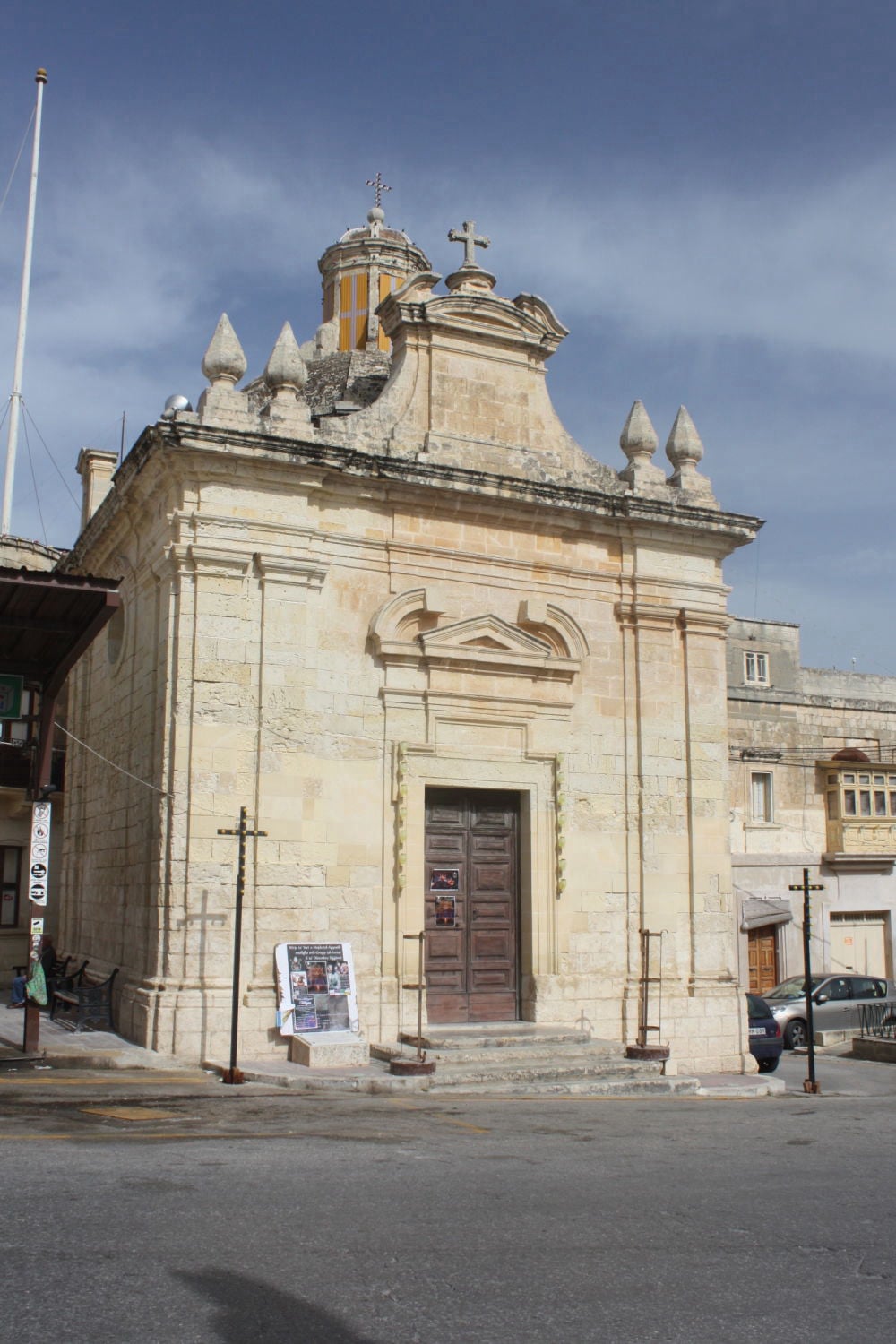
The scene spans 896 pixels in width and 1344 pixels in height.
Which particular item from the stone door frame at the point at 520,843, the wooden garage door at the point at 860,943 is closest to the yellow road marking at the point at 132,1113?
the stone door frame at the point at 520,843

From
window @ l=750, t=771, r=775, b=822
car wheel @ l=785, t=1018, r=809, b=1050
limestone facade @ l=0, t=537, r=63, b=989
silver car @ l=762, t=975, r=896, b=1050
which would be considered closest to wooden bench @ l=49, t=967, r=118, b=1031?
limestone facade @ l=0, t=537, r=63, b=989

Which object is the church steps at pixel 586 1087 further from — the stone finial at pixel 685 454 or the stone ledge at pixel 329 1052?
the stone finial at pixel 685 454

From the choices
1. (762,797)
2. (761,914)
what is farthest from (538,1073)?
(762,797)

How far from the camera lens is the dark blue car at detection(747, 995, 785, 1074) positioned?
17.8m

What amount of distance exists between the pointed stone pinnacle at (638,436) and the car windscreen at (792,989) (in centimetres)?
1102

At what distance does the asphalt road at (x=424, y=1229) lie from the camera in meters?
4.85

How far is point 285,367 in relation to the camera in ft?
47.6

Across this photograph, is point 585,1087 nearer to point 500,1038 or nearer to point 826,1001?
point 500,1038

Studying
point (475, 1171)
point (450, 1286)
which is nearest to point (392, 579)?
point (475, 1171)

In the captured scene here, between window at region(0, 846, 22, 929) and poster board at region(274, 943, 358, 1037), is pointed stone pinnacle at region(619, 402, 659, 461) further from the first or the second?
window at region(0, 846, 22, 929)

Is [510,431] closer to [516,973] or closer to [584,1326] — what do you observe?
[516,973]

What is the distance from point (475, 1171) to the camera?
7797 mm

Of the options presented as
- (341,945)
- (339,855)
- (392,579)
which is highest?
(392,579)

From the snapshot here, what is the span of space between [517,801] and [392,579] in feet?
10.5
